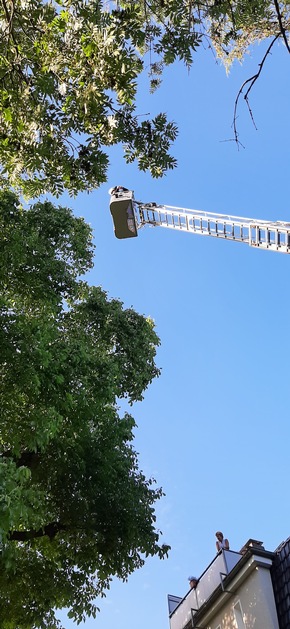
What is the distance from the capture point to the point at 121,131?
7191mm

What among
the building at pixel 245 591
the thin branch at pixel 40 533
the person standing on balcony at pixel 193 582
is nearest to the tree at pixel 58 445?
the thin branch at pixel 40 533

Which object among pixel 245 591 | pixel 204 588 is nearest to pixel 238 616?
pixel 245 591

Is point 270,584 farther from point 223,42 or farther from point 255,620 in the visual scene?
point 223,42

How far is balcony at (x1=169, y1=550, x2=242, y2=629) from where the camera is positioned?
15.1 m

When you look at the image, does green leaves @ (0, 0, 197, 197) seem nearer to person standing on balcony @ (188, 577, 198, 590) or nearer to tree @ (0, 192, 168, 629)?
tree @ (0, 192, 168, 629)

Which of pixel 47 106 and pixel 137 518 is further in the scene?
pixel 137 518

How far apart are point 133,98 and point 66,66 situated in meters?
0.86

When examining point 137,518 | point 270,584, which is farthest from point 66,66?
point 270,584

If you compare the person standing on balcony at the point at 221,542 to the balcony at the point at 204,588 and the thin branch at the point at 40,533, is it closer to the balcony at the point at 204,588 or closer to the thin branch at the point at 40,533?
the balcony at the point at 204,588

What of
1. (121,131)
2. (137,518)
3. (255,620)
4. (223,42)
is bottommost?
(255,620)

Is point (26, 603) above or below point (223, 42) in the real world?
below

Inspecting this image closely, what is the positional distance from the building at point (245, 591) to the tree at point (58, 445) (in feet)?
10.6

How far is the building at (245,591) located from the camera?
13359 millimetres

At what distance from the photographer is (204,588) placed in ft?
52.5
